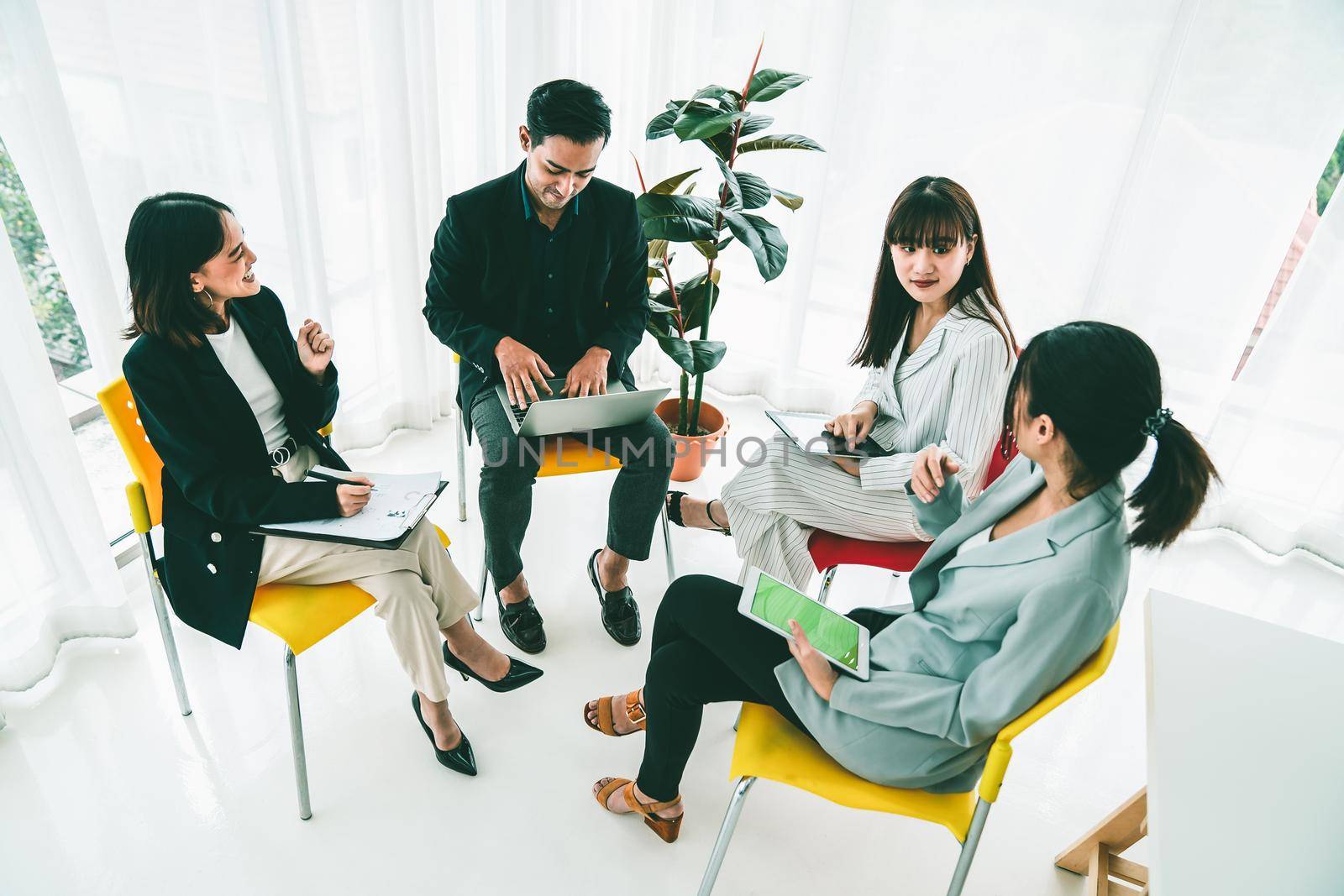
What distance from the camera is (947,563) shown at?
1.46 m

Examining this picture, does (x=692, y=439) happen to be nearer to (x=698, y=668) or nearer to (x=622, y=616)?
(x=622, y=616)

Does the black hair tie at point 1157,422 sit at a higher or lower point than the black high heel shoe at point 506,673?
higher

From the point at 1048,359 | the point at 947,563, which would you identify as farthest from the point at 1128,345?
the point at 947,563

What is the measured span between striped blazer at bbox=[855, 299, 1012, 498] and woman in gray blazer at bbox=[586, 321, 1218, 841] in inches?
12.4

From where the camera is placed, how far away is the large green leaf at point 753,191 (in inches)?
93.2

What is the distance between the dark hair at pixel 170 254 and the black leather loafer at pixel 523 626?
1.03 m

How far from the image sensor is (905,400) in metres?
2.04

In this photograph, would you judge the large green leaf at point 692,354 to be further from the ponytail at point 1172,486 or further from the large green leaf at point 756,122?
the ponytail at point 1172,486

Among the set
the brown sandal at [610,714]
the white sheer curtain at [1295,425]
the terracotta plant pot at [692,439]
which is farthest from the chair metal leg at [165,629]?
the white sheer curtain at [1295,425]

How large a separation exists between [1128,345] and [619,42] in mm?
2500

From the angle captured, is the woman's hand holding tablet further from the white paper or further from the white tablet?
the white paper

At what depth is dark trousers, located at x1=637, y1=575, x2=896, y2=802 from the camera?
1479 mm

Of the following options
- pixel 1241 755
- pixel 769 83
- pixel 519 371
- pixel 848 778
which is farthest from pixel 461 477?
pixel 1241 755

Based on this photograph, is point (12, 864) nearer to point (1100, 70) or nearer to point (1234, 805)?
point (1234, 805)
